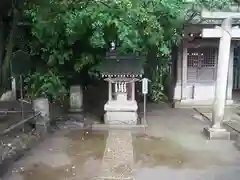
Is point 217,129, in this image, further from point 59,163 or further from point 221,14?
point 59,163

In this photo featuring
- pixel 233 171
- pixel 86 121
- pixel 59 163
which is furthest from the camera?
pixel 86 121

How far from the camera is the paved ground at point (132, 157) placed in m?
6.72

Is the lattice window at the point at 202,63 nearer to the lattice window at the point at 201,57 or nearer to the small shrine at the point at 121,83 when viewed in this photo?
the lattice window at the point at 201,57

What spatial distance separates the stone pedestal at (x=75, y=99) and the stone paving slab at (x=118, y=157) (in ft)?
8.47

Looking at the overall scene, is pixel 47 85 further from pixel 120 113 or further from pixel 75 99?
pixel 120 113

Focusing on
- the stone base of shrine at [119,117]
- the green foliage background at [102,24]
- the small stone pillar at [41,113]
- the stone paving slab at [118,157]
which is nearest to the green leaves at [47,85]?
the green foliage background at [102,24]

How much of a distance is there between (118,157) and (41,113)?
335 cm

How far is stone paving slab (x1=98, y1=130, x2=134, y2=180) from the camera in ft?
21.9

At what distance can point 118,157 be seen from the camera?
7.76 metres

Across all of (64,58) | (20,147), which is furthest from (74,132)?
(64,58)

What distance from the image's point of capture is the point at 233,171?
271 inches

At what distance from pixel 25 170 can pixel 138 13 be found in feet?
16.7

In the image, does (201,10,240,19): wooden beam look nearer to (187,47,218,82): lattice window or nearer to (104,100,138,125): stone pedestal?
(104,100,138,125): stone pedestal

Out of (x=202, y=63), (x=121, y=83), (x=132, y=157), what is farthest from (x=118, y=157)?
(x=202, y=63)
